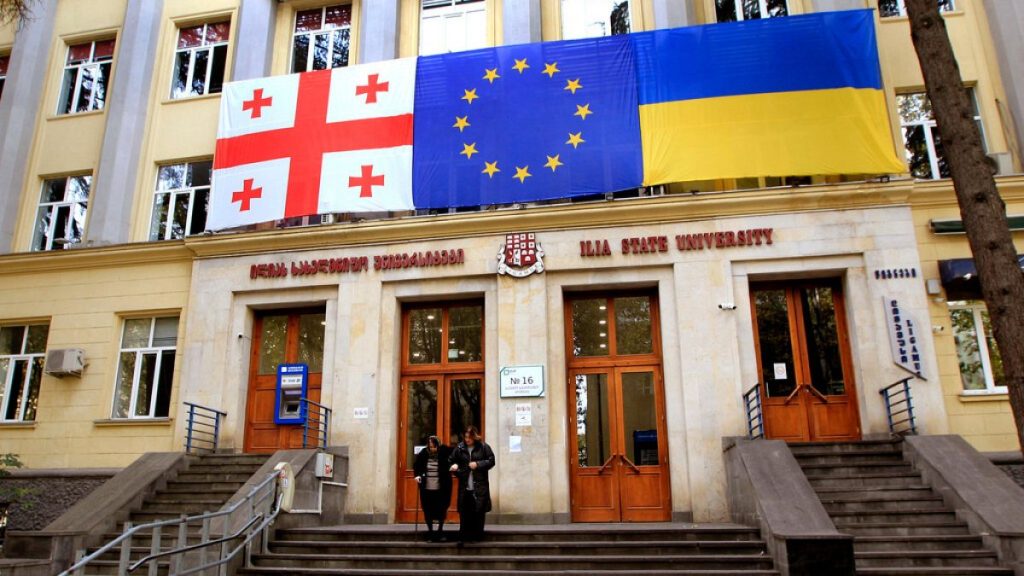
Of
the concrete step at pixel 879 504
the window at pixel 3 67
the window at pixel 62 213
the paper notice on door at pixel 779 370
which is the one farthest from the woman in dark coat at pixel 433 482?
the window at pixel 3 67

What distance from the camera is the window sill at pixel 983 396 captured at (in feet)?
41.2

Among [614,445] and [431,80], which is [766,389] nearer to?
[614,445]

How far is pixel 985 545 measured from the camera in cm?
927

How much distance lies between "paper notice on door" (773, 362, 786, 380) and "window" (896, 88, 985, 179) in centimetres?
465

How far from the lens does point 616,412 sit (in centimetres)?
1395

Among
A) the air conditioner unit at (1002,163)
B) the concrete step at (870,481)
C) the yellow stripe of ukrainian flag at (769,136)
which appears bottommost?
the concrete step at (870,481)

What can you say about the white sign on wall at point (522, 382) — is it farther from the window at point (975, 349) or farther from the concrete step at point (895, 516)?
the window at point (975, 349)

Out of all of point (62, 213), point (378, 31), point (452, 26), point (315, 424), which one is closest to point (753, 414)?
point (315, 424)

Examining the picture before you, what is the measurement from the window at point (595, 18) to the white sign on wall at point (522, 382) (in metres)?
7.75

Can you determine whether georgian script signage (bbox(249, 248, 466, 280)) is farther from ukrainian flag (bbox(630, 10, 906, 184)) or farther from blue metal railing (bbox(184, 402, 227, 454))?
ukrainian flag (bbox(630, 10, 906, 184))

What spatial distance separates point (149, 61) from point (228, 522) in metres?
13.1

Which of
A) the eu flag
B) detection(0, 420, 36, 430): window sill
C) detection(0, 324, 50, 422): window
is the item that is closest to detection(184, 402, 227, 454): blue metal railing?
detection(0, 420, 36, 430): window sill

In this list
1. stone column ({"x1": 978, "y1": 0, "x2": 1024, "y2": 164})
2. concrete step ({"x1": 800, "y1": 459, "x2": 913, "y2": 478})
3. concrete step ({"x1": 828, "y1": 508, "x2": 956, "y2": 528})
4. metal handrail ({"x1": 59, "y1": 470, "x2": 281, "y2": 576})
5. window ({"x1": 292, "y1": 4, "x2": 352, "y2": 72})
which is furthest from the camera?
window ({"x1": 292, "y1": 4, "x2": 352, "y2": 72})

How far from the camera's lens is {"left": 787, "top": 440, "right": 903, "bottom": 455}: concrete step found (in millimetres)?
12039
